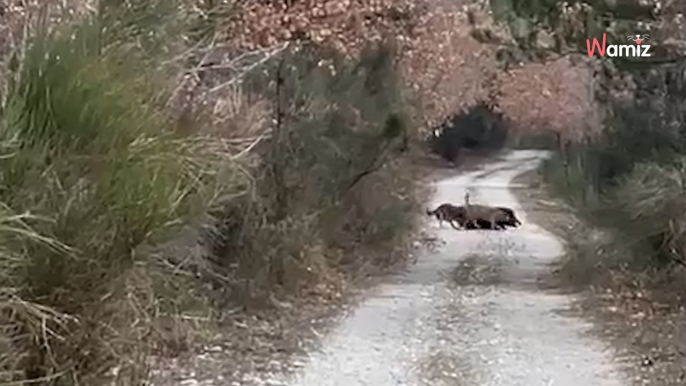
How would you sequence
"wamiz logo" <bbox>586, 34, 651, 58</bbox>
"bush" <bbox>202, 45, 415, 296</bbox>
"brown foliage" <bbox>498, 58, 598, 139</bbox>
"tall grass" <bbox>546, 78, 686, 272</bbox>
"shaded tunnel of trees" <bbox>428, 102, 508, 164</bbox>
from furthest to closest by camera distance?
"shaded tunnel of trees" <bbox>428, 102, 508, 164</bbox> < "brown foliage" <bbox>498, 58, 598, 139</bbox> < "wamiz logo" <bbox>586, 34, 651, 58</bbox> < "bush" <bbox>202, 45, 415, 296</bbox> < "tall grass" <bbox>546, 78, 686, 272</bbox>

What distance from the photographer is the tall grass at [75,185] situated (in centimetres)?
430

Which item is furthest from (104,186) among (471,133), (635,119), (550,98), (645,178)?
(471,133)

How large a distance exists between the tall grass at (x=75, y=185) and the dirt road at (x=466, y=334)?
3.51 metres

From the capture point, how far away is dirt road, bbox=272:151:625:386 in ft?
28.1

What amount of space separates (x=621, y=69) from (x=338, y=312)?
3.71 meters

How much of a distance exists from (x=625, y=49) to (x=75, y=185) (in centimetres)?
916

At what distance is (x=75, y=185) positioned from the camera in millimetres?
4594

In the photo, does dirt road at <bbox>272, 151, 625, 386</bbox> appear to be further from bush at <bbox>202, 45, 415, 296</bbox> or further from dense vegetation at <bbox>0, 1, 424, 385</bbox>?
dense vegetation at <bbox>0, 1, 424, 385</bbox>

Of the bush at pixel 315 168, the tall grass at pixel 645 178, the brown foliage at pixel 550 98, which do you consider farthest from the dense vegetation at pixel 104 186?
the brown foliage at pixel 550 98

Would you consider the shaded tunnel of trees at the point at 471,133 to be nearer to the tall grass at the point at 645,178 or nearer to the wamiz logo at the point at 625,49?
the tall grass at the point at 645,178

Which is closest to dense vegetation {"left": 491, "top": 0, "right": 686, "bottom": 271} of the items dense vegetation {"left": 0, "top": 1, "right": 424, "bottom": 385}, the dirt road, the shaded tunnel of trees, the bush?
the dirt road

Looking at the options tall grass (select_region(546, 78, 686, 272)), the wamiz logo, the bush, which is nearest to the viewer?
tall grass (select_region(546, 78, 686, 272))

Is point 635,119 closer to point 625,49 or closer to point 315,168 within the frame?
point 625,49

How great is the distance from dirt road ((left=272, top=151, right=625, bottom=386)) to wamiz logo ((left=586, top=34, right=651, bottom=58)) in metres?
2.49
